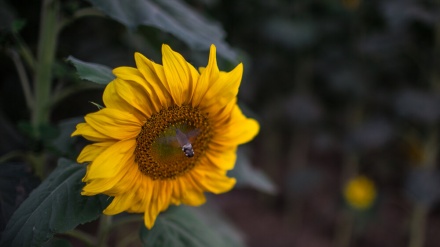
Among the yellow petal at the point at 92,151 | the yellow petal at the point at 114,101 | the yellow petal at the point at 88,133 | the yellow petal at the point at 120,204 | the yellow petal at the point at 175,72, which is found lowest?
the yellow petal at the point at 120,204

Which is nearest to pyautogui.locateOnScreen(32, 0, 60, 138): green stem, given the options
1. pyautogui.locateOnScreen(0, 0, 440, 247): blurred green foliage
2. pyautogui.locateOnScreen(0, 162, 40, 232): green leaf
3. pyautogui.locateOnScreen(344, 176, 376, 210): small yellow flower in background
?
pyautogui.locateOnScreen(0, 162, 40, 232): green leaf

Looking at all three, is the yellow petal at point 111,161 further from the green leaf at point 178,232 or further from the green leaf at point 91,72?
the green leaf at point 178,232

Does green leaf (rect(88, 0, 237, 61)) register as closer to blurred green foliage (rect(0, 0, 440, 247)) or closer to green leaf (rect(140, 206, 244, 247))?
green leaf (rect(140, 206, 244, 247))

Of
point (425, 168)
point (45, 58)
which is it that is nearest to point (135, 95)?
point (45, 58)

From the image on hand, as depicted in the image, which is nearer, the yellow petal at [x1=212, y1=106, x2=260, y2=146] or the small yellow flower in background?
the yellow petal at [x1=212, y1=106, x2=260, y2=146]

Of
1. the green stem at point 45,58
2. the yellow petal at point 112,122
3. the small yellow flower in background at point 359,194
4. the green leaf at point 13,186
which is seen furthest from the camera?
the small yellow flower in background at point 359,194

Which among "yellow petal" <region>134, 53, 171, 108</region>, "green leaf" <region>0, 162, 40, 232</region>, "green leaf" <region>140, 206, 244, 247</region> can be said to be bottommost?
"green leaf" <region>0, 162, 40, 232</region>

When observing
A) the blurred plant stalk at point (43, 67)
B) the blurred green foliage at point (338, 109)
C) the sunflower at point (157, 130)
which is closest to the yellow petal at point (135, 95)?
the sunflower at point (157, 130)
